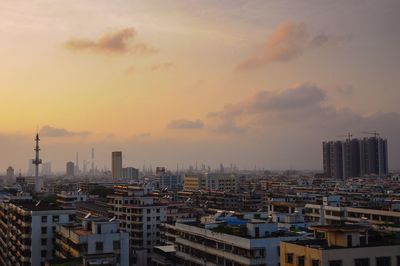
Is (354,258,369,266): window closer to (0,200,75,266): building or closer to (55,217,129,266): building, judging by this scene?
(55,217,129,266): building

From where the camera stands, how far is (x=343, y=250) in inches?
842

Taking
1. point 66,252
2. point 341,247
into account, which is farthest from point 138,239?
point 341,247

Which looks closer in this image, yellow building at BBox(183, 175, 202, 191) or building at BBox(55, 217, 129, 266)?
building at BBox(55, 217, 129, 266)

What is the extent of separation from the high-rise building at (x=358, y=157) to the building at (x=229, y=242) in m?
156

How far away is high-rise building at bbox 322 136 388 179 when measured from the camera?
7175 inches

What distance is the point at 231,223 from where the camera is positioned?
111 feet

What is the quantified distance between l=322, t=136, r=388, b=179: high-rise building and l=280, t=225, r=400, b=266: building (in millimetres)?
166173

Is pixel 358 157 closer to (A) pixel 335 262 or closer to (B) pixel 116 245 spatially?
(B) pixel 116 245

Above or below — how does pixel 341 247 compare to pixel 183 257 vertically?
above

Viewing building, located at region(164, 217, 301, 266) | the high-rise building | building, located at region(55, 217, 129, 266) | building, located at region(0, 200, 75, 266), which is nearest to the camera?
building, located at region(164, 217, 301, 266)

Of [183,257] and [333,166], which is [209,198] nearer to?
Answer: [183,257]

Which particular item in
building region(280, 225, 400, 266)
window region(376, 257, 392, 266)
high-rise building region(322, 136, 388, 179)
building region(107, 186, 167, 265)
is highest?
high-rise building region(322, 136, 388, 179)

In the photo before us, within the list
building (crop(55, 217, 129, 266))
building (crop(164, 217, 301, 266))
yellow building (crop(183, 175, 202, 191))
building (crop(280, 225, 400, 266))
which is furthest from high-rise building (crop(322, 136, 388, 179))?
building (crop(280, 225, 400, 266))

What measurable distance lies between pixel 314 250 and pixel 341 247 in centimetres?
148
